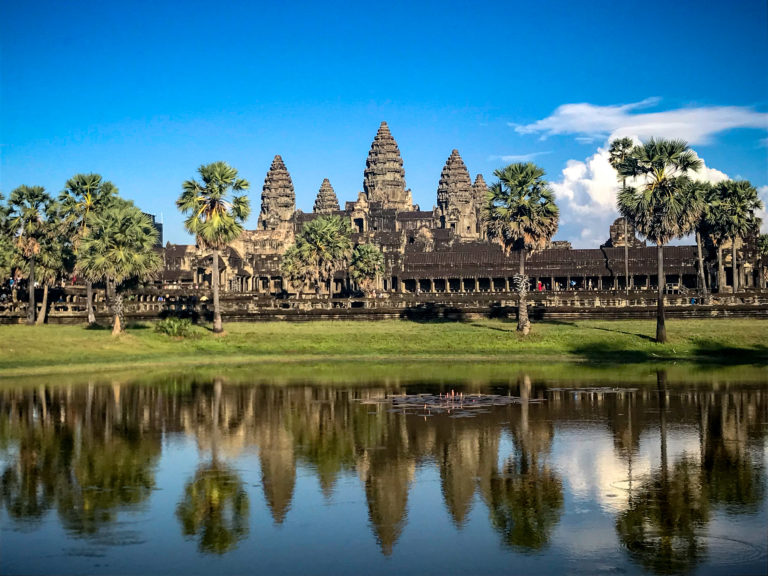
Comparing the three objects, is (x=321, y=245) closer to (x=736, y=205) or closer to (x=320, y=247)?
(x=320, y=247)

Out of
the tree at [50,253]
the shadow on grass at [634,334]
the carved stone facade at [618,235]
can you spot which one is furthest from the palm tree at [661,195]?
the carved stone facade at [618,235]

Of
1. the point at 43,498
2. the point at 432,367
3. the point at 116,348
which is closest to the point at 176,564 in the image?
the point at 43,498

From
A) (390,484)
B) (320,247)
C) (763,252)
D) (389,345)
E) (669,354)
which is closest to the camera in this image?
(390,484)

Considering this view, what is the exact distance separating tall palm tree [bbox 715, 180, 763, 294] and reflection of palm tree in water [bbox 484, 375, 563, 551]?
64.0m

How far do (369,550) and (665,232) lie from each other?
48901 millimetres

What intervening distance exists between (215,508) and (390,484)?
4229 millimetres

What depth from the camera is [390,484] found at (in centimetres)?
2378

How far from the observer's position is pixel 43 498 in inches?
889

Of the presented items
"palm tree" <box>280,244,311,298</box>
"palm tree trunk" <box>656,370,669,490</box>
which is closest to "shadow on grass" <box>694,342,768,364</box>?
"palm tree trunk" <box>656,370,669,490</box>

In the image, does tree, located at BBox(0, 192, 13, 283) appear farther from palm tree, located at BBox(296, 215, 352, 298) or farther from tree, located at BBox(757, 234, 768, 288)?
tree, located at BBox(757, 234, 768, 288)

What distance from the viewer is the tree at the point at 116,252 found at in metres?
65.1

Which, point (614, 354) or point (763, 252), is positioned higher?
point (763, 252)

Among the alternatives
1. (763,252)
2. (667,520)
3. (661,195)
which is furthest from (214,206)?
(763,252)

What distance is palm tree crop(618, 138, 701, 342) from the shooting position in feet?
206
